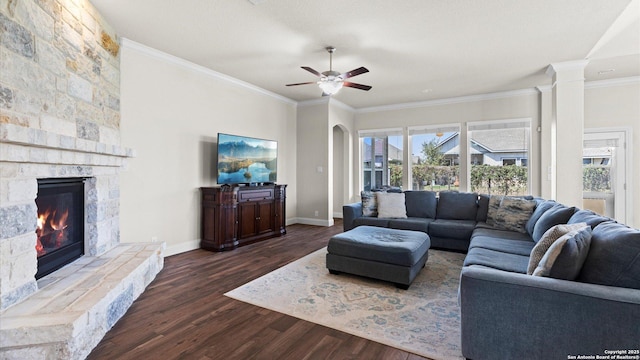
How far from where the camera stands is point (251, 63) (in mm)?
4371

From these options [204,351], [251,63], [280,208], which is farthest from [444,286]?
[251,63]

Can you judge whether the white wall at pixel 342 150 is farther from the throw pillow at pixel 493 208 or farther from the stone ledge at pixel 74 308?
the stone ledge at pixel 74 308

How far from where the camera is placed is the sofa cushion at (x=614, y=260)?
5.03 feet

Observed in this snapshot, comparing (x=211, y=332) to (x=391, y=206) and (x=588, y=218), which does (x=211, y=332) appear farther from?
(x=391, y=206)

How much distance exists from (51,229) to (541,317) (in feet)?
11.6

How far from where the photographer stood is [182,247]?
4.29 meters

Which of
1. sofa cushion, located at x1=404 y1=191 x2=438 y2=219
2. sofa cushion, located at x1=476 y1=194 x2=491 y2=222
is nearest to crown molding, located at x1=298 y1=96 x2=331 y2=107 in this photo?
sofa cushion, located at x1=404 y1=191 x2=438 y2=219

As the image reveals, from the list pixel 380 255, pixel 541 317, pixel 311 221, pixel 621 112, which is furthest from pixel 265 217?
pixel 621 112

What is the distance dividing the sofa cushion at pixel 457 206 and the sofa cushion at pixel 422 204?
0.10m

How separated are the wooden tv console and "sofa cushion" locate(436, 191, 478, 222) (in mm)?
2841

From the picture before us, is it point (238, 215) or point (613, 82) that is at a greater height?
point (613, 82)

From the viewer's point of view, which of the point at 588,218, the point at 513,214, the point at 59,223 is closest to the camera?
the point at 588,218

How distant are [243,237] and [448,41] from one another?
4006 millimetres

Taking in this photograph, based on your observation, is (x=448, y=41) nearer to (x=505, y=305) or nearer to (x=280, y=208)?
(x=505, y=305)
